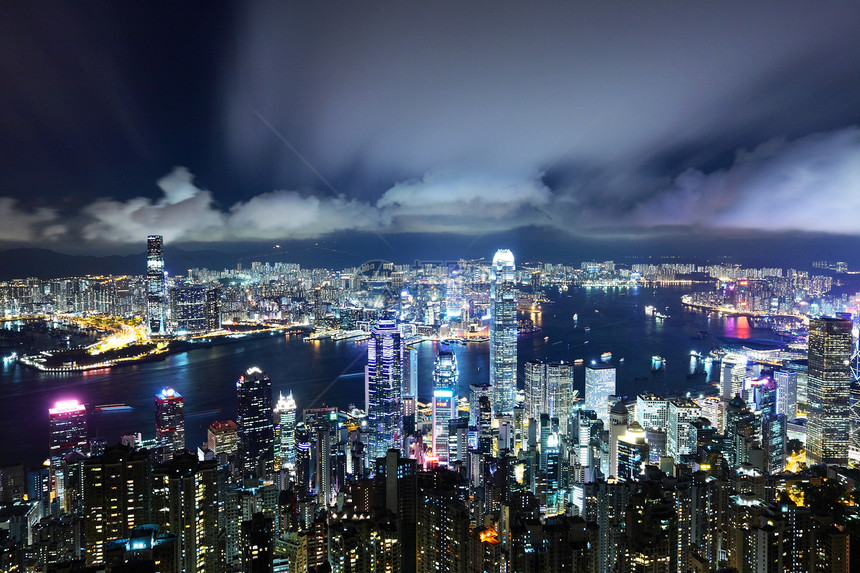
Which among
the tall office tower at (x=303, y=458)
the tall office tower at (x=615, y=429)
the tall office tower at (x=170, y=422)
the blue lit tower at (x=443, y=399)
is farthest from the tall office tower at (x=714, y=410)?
the tall office tower at (x=170, y=422)

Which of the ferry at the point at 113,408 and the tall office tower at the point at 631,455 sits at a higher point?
the ferry at the point at 113,408

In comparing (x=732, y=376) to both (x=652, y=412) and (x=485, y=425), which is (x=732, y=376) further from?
(x=485, y=425)

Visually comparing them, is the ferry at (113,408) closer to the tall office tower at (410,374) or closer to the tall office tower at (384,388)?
the tall office tower at (384,388)

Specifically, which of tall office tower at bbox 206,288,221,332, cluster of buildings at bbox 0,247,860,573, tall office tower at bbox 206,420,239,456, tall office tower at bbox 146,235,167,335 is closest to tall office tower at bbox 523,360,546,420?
cluster of buildings at bbox 0,247,860,573

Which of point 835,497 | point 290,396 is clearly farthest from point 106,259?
point 835,497

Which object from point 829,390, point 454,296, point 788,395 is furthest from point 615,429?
point 454,296

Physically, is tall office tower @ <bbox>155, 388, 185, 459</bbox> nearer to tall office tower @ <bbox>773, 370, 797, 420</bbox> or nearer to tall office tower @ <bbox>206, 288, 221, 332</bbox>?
tall office tower @ <bbox>206, 288, 221, 332</bbox>
